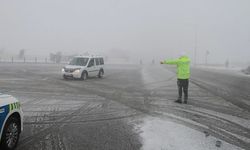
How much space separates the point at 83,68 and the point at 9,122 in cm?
1552

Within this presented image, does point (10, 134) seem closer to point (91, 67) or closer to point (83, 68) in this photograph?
point (83, 68)

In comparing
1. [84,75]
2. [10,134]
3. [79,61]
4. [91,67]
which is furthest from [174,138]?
[79,61]

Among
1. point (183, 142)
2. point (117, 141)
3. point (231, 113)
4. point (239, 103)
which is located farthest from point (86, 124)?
point (239, 103)

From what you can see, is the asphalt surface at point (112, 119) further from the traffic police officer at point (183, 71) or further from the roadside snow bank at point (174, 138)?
the traffic police officer at point (183, 71)

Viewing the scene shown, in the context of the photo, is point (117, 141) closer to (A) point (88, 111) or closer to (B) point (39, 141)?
(B) point (39, 141)

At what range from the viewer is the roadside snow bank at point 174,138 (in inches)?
219

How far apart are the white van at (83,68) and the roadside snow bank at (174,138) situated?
13.4 meters

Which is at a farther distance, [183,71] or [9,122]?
[183,71]

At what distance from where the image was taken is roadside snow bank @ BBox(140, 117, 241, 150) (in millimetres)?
5555

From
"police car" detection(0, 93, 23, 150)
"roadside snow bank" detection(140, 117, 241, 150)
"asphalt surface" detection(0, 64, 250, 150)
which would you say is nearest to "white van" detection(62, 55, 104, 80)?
"asphalt surface" detection(0, 64, 250, 150)

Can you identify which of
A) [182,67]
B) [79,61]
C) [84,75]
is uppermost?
[79,61]

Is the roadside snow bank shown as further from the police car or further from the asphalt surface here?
the police car

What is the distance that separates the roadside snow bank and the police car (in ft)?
7.89

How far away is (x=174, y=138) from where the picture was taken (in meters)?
6.12
